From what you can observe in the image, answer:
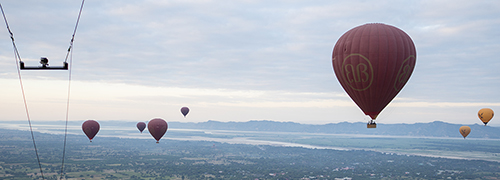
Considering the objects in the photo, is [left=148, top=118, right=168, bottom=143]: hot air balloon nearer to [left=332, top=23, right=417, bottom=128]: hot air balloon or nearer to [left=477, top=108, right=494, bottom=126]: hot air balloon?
[left=332, top=23, right=417, bottom=128]: hot air balloon

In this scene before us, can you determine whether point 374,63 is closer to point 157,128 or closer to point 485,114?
point 157,128

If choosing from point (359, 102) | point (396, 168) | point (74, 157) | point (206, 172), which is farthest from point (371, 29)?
point (74, 157)

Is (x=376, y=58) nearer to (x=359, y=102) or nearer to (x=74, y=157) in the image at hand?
(x=359, y=102)

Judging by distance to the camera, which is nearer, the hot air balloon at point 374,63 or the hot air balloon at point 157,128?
the hot air balloon at point 374,63

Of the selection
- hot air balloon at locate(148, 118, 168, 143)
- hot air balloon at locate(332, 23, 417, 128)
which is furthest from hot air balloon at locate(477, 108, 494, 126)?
hot air balloon at locate(148, 118, 168, 143)

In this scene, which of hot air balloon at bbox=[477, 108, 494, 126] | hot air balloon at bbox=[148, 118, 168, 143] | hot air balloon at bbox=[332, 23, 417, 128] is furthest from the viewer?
hot air balloon at bbox=[477, 108, 494, 126]

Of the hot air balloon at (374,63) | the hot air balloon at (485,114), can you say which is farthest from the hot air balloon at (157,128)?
the hot air balloon at (485,114)

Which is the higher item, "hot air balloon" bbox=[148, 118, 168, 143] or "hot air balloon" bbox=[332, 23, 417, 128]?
"hot air balloon" bbox=[332, 23, 417, 128]

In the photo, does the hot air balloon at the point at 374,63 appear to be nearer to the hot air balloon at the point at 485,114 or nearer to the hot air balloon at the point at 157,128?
the hot air balloon at the point at 157,128

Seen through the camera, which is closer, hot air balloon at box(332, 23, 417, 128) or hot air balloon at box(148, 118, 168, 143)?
hot air balloon at box(332, 23, 417, 128)
